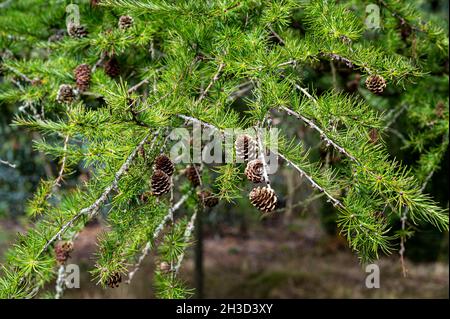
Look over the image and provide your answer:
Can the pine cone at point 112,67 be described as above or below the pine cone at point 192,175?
above

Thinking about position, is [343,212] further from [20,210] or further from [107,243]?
[20,210]

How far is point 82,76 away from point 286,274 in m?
4.55

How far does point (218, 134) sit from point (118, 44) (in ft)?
1.76

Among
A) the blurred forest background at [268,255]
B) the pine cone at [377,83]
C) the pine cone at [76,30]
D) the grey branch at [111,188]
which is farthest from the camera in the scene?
the blurred forest background at [268,255]

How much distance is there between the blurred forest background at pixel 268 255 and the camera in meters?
4.97

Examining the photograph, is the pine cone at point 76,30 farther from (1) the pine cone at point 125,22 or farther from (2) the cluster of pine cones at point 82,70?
(1) the pine cone at point 125,22

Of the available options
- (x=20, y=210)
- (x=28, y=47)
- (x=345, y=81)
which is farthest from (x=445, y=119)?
(x=20, y=210)

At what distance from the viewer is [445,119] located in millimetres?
1926

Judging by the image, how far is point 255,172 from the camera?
40.1 inches

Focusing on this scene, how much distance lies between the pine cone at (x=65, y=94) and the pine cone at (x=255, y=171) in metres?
0.75

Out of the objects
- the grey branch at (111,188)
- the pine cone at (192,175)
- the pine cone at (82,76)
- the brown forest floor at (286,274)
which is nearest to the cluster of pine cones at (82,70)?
the pine cone at (82,76)

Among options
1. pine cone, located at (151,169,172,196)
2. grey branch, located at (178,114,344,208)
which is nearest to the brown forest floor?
pine cone, located at (151,169,172,196)

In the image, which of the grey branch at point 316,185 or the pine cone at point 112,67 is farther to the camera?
the pine cone at point 112,67

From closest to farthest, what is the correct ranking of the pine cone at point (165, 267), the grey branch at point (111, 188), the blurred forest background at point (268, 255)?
the grey branch at point (111, 188) → the pine cone at point (165, 267) → the blurred forest background at point (268, 255)
